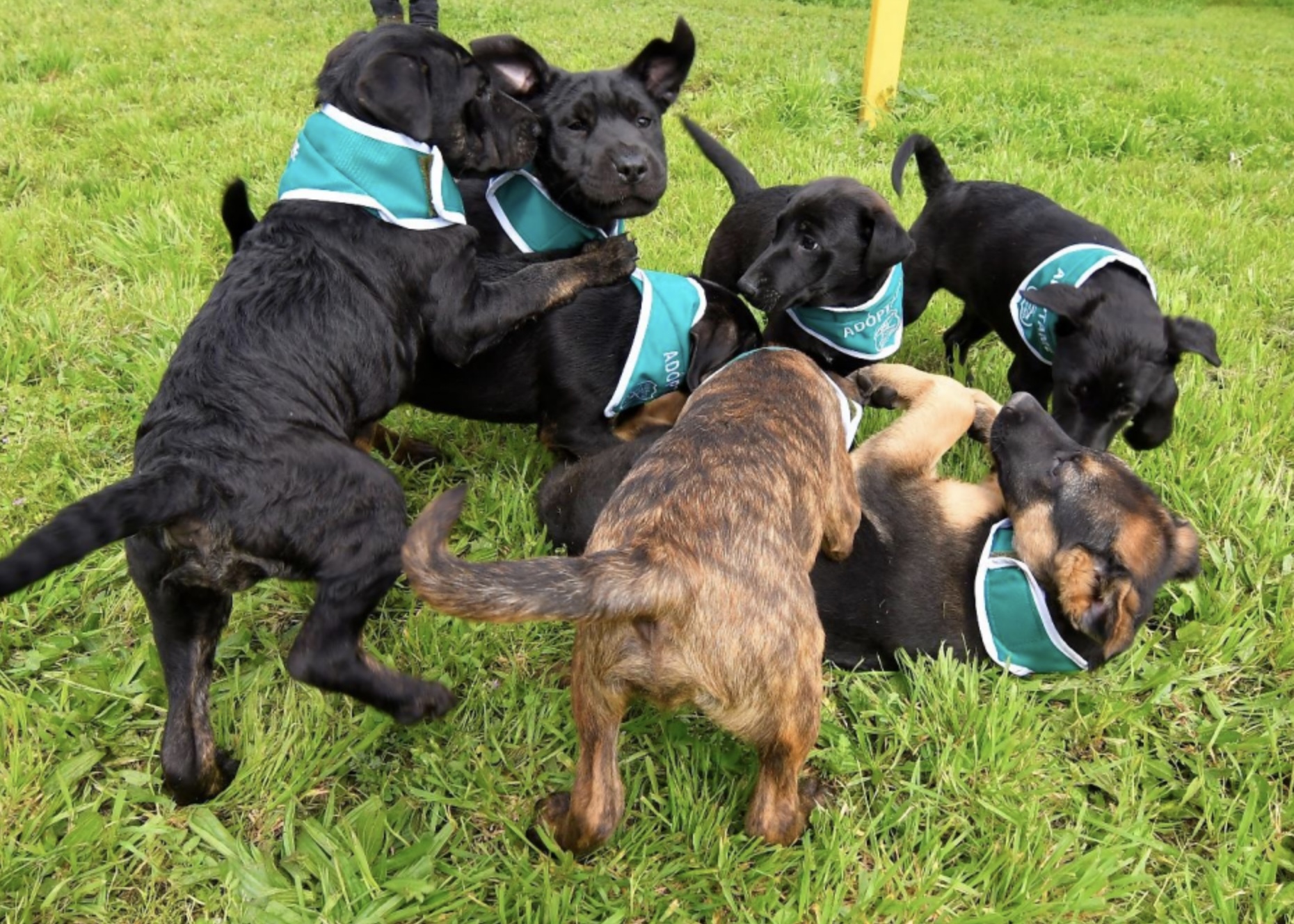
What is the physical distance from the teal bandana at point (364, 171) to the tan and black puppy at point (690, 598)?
1429 mm

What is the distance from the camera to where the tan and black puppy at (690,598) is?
1987 millimetres

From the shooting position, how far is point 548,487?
146 inches

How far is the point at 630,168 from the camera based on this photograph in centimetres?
403

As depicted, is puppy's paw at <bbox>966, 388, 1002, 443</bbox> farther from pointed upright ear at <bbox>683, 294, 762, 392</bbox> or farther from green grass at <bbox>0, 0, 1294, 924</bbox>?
pointed upright ear at <bbox>683, 294, 762, 392</bbox>

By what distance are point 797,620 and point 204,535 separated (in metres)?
1.73

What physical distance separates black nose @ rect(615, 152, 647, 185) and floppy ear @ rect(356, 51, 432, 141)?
3.40ft

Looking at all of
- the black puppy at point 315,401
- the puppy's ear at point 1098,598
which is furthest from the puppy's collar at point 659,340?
the puppy's ear at point 1098,598

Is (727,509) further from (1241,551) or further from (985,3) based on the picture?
(985,3)

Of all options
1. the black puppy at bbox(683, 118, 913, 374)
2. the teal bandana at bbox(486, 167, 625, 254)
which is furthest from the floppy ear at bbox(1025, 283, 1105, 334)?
the teal bandana at bbox(486, 167, 625, 254)

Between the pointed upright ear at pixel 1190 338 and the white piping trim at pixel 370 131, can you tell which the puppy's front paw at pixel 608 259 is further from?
the pointed upright ear at pixel 1190 338

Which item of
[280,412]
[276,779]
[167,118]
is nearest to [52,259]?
[167,118]

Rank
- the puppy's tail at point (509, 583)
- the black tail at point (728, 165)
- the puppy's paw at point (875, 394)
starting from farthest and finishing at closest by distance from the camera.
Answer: the black tail at point (728, 165), the puppy's paw at point (875, 394), the puppy's tail at point (509, 583)

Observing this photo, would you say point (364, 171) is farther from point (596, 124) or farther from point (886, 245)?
point (886, 245)

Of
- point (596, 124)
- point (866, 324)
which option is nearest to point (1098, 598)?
point (866, 324)
